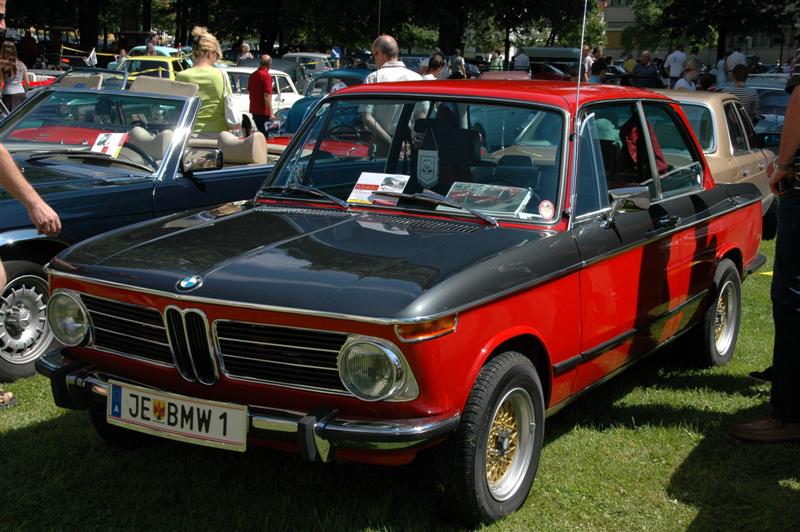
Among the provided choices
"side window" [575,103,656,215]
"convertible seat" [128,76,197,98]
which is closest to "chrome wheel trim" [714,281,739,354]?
"side window" [575,103,656,215]

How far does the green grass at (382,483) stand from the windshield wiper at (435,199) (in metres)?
1.15

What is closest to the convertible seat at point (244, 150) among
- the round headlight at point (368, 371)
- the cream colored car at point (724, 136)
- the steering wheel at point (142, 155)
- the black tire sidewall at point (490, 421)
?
the steering wheel at point (142, 155)

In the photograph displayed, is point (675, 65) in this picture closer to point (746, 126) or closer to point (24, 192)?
point (746, 126)

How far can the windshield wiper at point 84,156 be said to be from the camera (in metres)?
6.30

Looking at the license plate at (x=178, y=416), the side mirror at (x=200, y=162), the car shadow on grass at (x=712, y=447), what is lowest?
the car shadow on grass at (x=712, y=447)

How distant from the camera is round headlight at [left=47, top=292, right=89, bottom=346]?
3.93 meters

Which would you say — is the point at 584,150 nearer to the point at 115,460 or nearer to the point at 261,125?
the point at 115,460

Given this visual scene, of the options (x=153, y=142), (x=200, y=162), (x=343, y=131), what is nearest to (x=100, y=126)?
(x=153, y=142)

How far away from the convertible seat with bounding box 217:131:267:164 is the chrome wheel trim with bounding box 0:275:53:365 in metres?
1.88

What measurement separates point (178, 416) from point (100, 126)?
3630mm

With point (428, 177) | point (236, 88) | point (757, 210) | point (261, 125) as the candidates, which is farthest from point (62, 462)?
point (236, 88)

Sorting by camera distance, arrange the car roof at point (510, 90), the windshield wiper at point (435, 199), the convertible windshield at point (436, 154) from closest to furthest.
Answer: the windshield wiper at point (435, 199) → the convertible windshield at point (436, 154) → the car roof at point (510, 90)

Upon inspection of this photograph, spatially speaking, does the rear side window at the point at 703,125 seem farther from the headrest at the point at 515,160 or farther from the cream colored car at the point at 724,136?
the headrest at the point at 515,160

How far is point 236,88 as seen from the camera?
69.6ft
